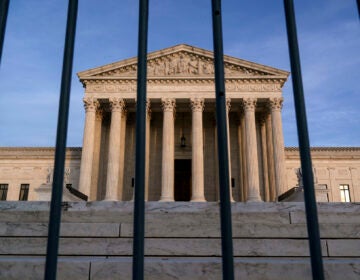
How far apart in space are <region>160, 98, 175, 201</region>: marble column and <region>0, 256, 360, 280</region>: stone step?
26562 mm

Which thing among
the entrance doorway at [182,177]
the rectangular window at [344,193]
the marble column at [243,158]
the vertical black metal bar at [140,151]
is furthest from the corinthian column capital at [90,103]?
the vertical black metal bar at [140,151]

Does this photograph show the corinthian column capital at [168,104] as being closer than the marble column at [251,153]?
No

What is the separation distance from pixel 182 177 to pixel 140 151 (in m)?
35.2

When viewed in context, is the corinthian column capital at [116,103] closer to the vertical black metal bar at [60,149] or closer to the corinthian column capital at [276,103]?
the corinthian column capital at [276,103]

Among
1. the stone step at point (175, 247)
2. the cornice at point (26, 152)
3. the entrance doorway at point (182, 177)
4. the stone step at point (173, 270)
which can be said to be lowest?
the stone step at point (173, 270)

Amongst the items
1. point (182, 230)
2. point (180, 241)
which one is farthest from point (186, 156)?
point (180, 241)

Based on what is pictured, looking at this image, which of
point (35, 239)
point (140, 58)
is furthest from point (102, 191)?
point (140, 58)

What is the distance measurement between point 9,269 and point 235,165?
32621 millimetres

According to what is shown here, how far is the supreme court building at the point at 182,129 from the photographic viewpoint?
32.8 meters

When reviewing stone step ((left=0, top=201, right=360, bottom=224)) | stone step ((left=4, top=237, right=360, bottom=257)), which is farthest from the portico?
stone step ((left=4, top=237, right=360, bottom=257))

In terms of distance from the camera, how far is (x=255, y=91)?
Answer: 113 feet

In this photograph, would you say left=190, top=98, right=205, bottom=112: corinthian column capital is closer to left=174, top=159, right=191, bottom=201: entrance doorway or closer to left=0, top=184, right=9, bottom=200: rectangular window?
left=174, top=159, right=191, bottom=201: entrance doorway

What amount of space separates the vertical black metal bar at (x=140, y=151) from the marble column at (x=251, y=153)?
97.3 ft

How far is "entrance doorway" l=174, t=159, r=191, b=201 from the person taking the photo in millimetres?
37344
